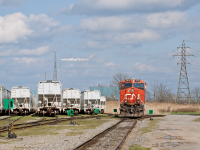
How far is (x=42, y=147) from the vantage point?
481 inches

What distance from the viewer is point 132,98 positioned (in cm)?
3030

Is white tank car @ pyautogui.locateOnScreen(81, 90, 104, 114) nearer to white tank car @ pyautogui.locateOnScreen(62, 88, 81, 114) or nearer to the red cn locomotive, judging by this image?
white tank car @ pyautogui.locateOnScreen(62, 88, 81, 114)

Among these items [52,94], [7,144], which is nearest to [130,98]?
[52,94]

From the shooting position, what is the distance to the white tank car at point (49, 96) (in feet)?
107

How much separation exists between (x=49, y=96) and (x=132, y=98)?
978 centimetres

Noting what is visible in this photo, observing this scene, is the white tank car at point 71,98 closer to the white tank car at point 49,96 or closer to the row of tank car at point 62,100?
the row of tank car at point 62,100

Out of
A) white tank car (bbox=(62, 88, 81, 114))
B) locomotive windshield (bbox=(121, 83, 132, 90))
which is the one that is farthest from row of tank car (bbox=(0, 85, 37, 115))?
locomotive windshield (bbox=(121, 83, 132, 90))

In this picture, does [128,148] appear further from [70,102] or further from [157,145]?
[70,102]

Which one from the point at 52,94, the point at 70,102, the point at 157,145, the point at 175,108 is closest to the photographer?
the point at 157,145

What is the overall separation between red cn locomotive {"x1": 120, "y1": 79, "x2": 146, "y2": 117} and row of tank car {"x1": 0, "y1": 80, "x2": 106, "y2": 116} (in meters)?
7.60

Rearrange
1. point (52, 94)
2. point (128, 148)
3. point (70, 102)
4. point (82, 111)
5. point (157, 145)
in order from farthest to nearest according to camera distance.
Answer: point (82, 111) < point (70, 102) < point (52, 94) < point (157, 145) < point (128, 148)

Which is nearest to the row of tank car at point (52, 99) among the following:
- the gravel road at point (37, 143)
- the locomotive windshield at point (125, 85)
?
the locomotive windshield at point (125, 85)

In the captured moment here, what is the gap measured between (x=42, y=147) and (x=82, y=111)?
31.3 meters

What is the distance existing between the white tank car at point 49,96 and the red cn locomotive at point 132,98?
25.0 feet
